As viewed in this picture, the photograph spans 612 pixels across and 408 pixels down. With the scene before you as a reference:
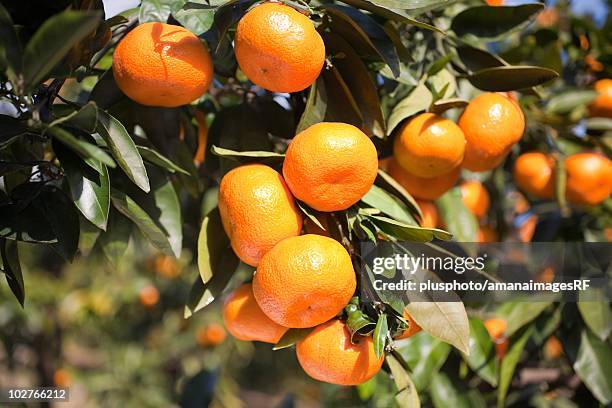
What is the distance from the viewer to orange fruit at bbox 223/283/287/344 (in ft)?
2.38

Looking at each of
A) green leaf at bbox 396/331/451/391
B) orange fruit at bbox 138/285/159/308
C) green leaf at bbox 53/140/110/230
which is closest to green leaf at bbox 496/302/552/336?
green leaf at bbox 396/331/451/391

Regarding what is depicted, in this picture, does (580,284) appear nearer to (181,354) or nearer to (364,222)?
(364,222)

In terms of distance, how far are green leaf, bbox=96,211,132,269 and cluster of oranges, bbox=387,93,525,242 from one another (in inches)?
15.8

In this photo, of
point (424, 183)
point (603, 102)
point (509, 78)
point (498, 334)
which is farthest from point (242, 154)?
point (603, 102)

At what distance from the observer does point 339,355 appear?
2.17 feet

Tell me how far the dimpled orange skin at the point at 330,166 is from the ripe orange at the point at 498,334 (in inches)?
22.3

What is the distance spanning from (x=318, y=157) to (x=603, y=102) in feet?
2.59

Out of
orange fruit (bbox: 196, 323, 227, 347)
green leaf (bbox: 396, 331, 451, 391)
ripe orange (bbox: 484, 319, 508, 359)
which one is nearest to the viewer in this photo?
green leaf (bbox: 396, 331, 451, 391)

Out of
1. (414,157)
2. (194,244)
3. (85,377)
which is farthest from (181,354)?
(414,157)

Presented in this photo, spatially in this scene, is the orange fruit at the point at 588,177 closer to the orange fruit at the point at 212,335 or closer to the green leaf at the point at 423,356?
the green leaf at the point at 423,356

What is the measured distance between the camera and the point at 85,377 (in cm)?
277

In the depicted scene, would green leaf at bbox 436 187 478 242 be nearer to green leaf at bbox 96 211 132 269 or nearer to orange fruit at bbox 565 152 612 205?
orange fruit at bbox 565 152 612 205

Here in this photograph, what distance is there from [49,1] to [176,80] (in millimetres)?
153

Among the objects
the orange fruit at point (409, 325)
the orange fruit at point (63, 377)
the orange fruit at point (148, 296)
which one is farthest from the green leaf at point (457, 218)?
the orange fruit at point (63, 377)
